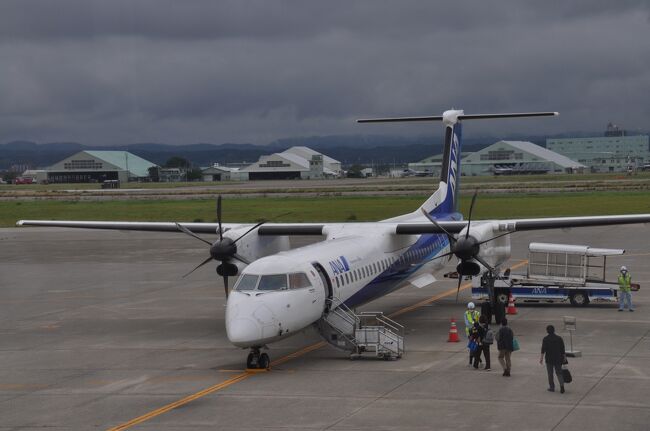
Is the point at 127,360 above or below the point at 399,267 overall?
below

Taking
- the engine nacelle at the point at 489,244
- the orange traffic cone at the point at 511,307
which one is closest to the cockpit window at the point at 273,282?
the engine nacelle at the point at 489,244

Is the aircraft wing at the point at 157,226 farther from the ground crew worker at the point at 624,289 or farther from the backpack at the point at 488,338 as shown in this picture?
the ground crew worker at the point at 624,289

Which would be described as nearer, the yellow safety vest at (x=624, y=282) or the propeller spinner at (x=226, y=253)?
the propeller spinner at (x=226, y=253)

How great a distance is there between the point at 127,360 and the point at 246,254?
19.1 feet

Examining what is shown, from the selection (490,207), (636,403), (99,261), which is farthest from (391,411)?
(490,207)

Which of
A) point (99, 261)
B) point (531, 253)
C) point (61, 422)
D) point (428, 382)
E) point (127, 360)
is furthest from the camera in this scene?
point (99, 261)

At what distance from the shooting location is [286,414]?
57.7 feet

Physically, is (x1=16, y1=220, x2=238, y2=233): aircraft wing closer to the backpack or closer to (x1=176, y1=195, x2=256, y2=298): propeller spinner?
(x1=176, y1=195, x2=256, y2=298): propeller spinner

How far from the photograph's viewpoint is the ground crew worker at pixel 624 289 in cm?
2917

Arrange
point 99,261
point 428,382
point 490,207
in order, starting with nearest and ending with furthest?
point 428,382 < point 99,261 < point 490,207

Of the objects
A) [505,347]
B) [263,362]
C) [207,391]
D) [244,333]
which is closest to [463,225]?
[505,347]

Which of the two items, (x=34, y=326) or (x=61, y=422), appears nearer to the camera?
(x=61, y=422)

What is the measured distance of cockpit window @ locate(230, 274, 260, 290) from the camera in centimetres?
2223

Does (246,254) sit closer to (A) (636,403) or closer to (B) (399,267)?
(B) (399,267)
